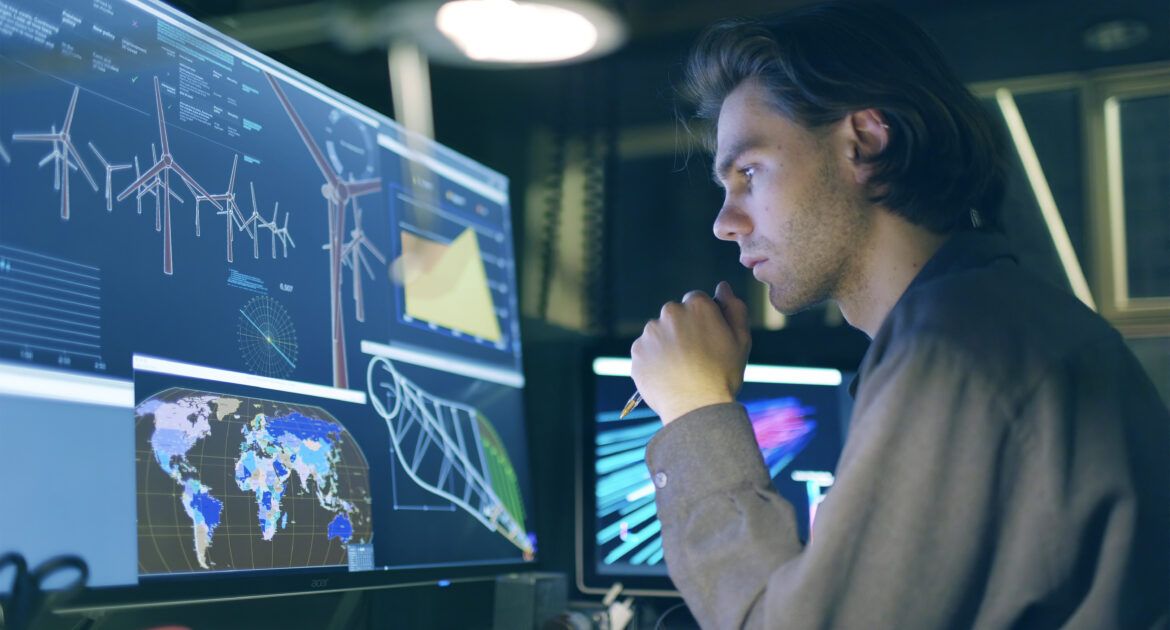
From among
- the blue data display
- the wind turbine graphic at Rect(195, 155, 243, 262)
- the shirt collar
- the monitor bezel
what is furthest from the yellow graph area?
the shirt collar

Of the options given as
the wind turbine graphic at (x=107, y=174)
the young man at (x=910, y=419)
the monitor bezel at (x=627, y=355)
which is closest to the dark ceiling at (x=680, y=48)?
the monitor bezel at (x=627, y=355)

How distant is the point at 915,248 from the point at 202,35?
0.78 meters

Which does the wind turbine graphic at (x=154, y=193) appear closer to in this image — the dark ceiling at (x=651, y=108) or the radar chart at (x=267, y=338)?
the radar chart at (x=267, y=338)

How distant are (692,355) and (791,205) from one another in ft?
0.66

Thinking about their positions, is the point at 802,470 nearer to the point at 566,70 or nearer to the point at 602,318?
the point at 602,318

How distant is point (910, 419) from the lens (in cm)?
85

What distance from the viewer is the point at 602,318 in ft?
6.86

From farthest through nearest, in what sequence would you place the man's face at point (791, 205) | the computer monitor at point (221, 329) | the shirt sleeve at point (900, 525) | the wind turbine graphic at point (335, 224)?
the wind turbine graphic at point (335, 224) → the man's face at point (791, 205) → the computer monitor at point (221, 329) → the shirt sleeve at point (900, 525)

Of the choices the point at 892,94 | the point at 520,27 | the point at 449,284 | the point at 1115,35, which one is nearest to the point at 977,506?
the point at 892,94

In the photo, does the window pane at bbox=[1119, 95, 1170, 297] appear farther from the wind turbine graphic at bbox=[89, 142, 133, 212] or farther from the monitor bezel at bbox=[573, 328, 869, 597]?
the wind turbine graphic at bbox=[89, 142, 133, 212]

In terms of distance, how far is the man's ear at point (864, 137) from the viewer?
117 centimetres

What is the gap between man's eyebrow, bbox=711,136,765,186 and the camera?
123 centimetres

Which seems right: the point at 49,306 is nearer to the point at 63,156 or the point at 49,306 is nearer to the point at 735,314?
the point at 63,156

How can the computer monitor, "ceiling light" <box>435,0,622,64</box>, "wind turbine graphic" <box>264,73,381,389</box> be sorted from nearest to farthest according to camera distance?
the computer monitor → "wind turbine graphic" <box>264,73,381,389</box> → "ceiling light" <box>435,0,622,64</box>
